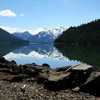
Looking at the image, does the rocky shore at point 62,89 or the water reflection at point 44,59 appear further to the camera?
the water reflection at point 44,59

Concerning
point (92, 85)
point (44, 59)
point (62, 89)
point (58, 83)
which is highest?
point (58, 83)

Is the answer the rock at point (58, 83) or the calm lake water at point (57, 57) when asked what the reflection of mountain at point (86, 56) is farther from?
the rock at point (58, 83)

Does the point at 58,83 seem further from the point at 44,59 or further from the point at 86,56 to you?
the point at 86,56

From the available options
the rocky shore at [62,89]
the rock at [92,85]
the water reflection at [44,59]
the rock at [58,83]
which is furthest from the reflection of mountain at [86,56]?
the rock at [58,83]

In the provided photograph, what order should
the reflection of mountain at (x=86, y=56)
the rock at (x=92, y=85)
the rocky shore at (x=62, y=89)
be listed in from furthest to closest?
the reflection of mountain at (x=86, y=56)
the rock at (x=92, y=85)
the rocky shore at (x=62, y=89)

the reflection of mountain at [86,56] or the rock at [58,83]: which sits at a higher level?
the rock at [58,83]

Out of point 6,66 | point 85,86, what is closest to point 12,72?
point 6,66

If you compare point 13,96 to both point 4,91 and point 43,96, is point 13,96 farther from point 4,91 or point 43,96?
point 43,96

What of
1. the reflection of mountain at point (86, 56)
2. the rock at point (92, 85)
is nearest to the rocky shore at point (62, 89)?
the rock at point (92, 85)

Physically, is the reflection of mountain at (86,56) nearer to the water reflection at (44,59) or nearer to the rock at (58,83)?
the water reflection at (44,59)

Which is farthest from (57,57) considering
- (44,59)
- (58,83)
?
(58,83)

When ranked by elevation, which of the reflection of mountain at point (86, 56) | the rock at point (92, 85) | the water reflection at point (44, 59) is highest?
the rock at point (92, 85)

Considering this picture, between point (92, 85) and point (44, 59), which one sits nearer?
point (92, 85)

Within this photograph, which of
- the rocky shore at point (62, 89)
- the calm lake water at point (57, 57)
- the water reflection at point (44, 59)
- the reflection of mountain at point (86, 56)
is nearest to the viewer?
the rocky shore at point (62, 89)
